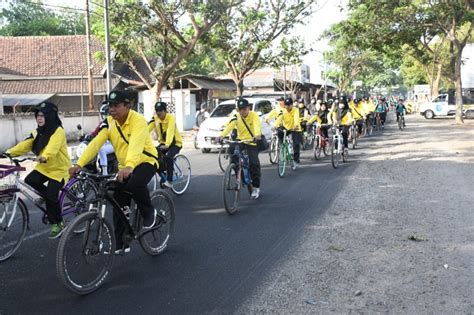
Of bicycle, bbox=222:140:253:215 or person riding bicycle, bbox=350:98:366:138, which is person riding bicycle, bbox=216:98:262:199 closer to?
bicycle, bbox=222:140:253:215

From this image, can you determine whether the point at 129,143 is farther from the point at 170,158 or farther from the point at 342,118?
the point at 342,118

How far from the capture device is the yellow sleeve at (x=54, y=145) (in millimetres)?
5445

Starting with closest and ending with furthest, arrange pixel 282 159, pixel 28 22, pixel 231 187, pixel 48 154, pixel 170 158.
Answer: pixel 48 154
pixel 231 187
pixel 170 158
pixel 282 159
pixel 28 22

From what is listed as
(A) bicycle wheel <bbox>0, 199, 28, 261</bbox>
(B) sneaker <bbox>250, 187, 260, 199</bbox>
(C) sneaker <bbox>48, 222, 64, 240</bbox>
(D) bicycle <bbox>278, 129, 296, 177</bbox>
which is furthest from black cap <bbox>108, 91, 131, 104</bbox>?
(D) bicycle <bbox>278, 129, 296, 177</bbox>

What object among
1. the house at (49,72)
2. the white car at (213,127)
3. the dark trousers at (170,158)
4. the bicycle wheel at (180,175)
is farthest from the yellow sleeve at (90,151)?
the house at (49,72)


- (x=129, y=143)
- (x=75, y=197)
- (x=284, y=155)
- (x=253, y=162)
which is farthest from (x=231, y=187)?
(x=284, y=155)

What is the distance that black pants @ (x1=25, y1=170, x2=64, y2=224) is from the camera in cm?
567

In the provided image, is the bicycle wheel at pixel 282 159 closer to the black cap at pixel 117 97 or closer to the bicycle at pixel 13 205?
the bicycle at pixel 13 205

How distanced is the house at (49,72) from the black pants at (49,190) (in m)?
23.4

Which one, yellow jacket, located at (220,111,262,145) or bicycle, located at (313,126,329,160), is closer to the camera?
yellow jacket, located at (220,111,262,145)

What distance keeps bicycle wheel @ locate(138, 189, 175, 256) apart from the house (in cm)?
2414

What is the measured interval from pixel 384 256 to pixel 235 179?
292 centimetres

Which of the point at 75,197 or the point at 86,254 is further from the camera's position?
the point at 75,197

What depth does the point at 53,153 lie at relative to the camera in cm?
546
